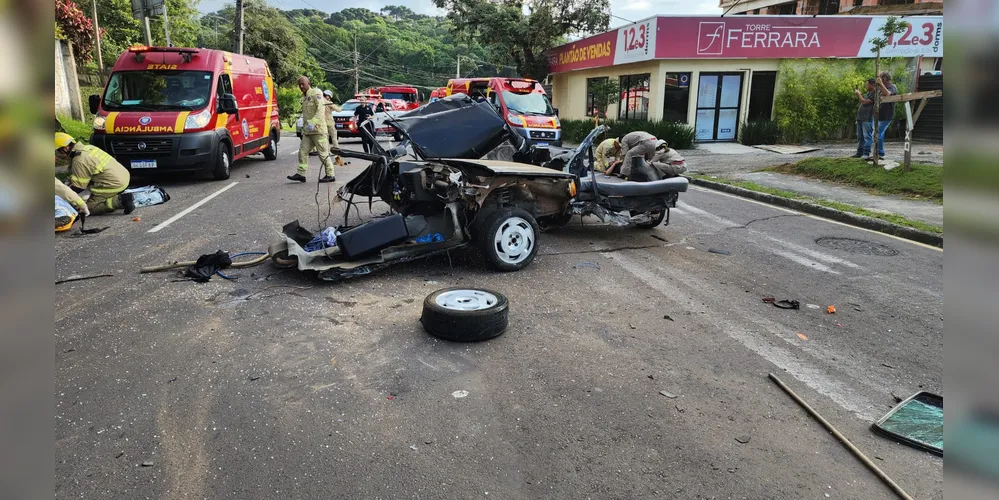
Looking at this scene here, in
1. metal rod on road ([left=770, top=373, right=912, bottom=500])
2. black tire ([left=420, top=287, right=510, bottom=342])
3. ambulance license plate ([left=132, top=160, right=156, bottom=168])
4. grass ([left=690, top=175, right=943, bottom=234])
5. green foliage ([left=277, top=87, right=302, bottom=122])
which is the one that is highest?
green foliage ([left=277, top=87, right=302, bottom=122])

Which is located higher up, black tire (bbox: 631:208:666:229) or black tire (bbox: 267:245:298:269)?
black tire (bbox: 631:208:666:229)

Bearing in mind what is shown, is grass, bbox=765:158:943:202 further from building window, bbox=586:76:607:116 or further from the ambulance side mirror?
building window, bbox=586:76:607:116

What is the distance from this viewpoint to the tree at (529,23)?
30.0 m

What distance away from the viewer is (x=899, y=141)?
1891 cm

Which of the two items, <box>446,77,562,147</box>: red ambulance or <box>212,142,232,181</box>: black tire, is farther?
<box>446,77,562,147</box>: red ambulance

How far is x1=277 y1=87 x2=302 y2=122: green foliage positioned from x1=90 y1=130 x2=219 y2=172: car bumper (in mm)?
30607

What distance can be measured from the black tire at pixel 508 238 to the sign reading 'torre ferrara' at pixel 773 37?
1485cm

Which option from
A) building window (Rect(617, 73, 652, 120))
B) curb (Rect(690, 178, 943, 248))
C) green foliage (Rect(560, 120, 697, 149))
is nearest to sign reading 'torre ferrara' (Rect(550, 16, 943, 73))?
building window (Rect(617, 73, 652, 120))

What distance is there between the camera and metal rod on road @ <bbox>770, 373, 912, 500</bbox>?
2836mm

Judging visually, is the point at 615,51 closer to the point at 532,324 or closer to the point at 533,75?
the point at 533,75

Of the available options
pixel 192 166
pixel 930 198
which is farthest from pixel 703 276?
pixel 192 166

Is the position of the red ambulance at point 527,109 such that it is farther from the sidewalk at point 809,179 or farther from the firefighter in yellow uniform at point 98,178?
the firefighter in yellow uniform at point 98,178

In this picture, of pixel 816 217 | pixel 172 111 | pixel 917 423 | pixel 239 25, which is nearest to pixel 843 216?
pixel 816 217

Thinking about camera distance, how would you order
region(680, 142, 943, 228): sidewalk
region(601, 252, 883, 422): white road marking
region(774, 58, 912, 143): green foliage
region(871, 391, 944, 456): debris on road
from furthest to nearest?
region(774, 58, 912, 143): green foliage, region(680, 142, 943, 228): sidewalk, region(601, 252, 883, 422): white road marking, region(871, 391, 944, 456): debris on road
